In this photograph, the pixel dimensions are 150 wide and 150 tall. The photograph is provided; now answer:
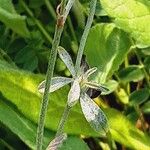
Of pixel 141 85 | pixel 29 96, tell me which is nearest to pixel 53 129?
pixel 29 96

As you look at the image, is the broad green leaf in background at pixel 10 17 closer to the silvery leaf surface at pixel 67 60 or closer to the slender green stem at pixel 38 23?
the slender green stem at pixel 38 23

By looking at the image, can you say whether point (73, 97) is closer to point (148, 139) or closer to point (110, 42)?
point (110, 42)

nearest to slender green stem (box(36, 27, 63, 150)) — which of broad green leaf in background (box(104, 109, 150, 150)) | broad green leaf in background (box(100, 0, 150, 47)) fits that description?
broad green leaf in background (box(100, 0, 150, 47))

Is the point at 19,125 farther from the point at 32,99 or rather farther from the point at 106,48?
the point at 106,48

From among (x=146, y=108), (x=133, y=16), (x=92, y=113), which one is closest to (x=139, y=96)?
(x=146, y=108)

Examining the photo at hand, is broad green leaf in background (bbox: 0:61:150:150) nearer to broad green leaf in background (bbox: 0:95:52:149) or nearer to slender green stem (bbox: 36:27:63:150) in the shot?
broad green leaf in background (bbox: 0:95:52:149)

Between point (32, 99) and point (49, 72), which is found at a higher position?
point (49, 72)
